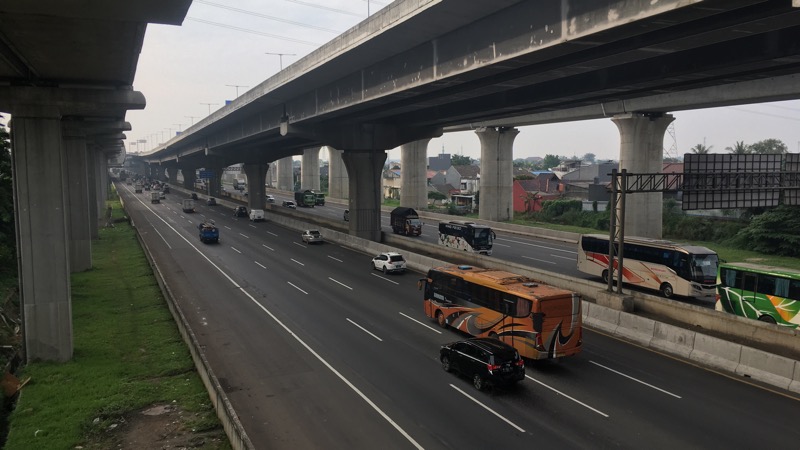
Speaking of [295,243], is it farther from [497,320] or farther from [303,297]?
[497,320]

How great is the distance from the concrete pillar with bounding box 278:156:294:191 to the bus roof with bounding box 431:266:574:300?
140392 mm

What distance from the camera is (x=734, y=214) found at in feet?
203

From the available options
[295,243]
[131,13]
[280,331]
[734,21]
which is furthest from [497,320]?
[295,243]

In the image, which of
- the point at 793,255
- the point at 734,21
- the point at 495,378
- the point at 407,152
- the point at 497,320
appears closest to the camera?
the point at 734,21

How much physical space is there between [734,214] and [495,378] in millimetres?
56770

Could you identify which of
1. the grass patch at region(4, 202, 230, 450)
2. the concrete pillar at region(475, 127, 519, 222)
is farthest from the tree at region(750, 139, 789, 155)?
the grass patch at region(4, 202, 230, 450)

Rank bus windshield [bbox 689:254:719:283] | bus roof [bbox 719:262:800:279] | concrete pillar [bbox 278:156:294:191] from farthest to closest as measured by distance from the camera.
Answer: concrete pillar [bbox 278:156:294:191], bus windshield [bbox 689:254:719:283], bus roof [bbox 719:262:800:279]

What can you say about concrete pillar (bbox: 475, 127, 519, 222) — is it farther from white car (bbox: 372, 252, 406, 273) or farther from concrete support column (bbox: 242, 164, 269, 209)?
white car (bbox: 372, 252, 406, 273)

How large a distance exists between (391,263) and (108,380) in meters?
22.3

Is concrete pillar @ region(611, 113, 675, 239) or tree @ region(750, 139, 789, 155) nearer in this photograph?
concrete pillar @ region(611, 113, 675, 239)

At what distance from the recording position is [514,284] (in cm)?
2202

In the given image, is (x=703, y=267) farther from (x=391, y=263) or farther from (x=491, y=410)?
(x=391, y=263)

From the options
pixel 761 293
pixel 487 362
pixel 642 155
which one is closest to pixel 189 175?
pixel 642 155

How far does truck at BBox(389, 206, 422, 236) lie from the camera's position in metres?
59.6
